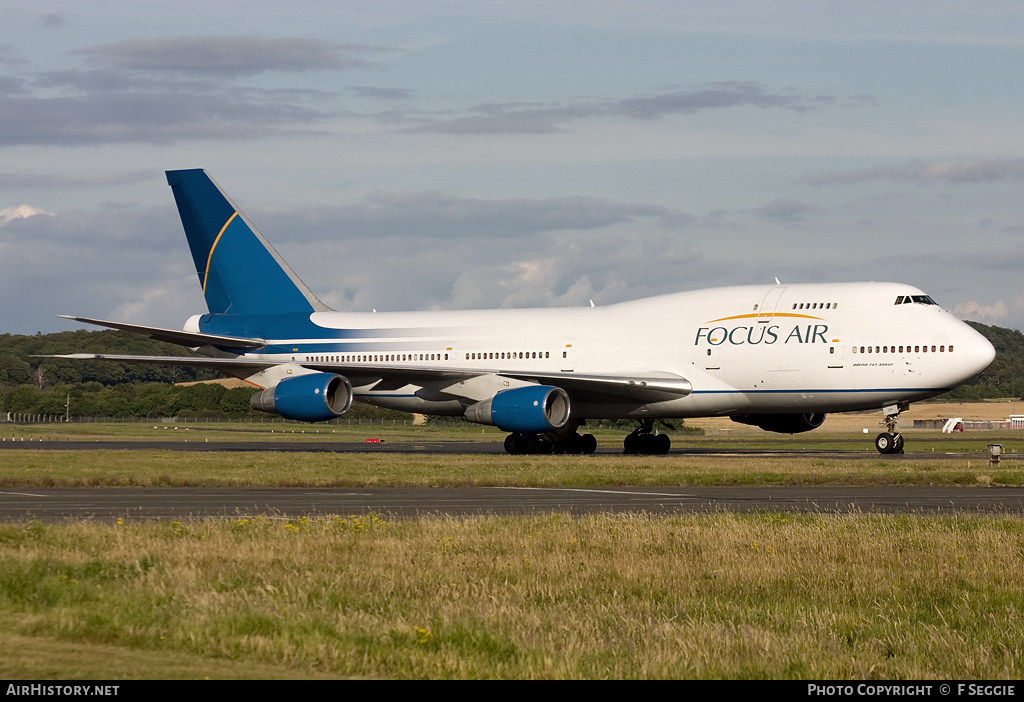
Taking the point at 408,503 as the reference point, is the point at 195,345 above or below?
above

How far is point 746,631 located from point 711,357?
29.0m

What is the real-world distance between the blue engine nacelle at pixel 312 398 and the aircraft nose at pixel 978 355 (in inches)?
745

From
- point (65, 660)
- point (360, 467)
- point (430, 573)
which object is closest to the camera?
point (65, 660)

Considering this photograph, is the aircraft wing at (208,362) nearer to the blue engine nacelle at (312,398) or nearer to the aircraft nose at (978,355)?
the blue engine nacelle at (312,398)

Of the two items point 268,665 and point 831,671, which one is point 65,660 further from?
point 831,671

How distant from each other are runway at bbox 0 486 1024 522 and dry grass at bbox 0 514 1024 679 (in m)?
3.27

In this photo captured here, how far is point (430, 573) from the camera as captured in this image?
478 inches

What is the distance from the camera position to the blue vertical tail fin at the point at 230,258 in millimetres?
47031

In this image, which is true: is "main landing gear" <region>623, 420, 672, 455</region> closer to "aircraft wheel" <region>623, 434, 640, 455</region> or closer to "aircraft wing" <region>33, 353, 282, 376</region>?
"aircraft wheel" <region>623, 434, 640, 455</region>

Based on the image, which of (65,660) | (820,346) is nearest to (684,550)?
(65,660)

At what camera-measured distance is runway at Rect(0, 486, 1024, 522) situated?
19.3m

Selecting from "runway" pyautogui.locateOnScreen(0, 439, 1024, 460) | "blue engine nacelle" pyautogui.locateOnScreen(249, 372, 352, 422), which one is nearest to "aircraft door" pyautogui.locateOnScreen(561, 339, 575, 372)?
"runway" pyautogui.locateOnScreen(0, 439, 1024, 460)

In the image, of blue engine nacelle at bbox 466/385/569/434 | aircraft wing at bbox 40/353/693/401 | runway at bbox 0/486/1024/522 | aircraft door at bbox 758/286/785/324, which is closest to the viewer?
runway at bbox 0/486/1024/522

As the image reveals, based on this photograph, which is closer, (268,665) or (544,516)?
(268,665)
